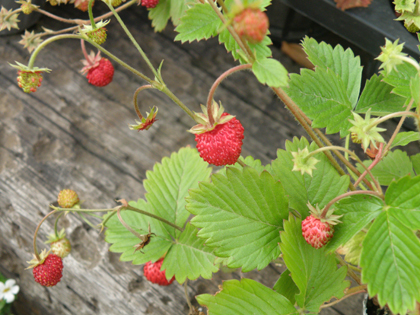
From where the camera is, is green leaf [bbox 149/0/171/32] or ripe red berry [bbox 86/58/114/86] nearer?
ripe red berry [bbox 86/58/114/86]

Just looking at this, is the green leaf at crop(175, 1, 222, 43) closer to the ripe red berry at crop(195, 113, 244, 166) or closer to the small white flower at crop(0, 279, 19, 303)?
the ripe red berry at crop(195, 113, 244, 166)

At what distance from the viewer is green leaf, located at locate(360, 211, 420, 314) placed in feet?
1.83

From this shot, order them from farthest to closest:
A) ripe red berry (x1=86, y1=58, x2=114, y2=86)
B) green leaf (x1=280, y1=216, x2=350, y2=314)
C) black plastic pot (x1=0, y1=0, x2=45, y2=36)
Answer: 1. black plastic pot (x1=0, y1=0, x2=45, y2=36)
2. ripe red berry (x1=86, y1=58, x2=114, y2=86)
3. green leaf (x1=280, y1=216, x2=350, y2=314)

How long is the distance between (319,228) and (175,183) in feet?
1.42

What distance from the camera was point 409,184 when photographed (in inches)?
22.9

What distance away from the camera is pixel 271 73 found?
48 cm

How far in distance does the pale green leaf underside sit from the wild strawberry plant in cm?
4

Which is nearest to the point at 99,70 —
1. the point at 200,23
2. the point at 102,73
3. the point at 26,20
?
the point at 102,73

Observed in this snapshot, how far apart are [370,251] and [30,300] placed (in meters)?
1.05

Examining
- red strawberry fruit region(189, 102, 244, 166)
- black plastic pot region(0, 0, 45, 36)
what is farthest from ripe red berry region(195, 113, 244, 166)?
black plastic pot region(0, 0, 45, 36)

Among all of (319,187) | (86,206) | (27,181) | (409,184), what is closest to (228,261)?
(319,187)

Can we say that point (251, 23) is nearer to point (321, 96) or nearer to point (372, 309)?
point (321, 96)

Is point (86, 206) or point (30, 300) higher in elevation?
point (86, 206)

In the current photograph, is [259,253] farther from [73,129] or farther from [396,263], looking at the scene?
[73,129]
